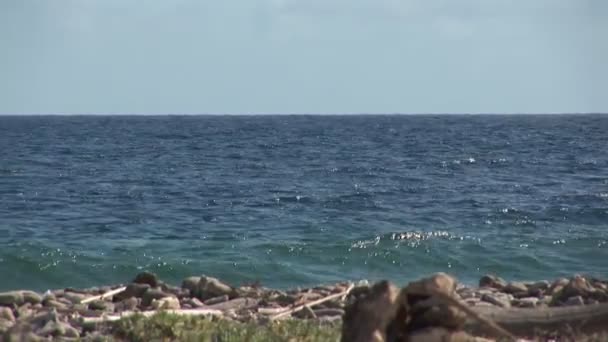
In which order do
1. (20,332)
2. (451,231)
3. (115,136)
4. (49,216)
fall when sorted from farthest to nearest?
(115,136), (49,216), (451,231), (20,332)

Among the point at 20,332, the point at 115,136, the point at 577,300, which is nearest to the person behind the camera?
the point at 20,332

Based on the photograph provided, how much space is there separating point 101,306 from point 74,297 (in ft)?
3.24

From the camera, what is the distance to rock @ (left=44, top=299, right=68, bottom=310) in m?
10.9

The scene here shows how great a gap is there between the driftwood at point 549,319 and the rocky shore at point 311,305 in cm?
3

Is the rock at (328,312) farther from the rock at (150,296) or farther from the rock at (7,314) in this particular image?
the rock at (7,314)

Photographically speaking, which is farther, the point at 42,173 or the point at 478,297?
the point at 42,173

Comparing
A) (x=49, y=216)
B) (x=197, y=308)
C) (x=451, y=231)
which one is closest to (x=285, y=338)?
(x=197, y=308)

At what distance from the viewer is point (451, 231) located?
21.8 m

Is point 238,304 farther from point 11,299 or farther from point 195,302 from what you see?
point 11,299

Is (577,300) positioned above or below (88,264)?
Result: above

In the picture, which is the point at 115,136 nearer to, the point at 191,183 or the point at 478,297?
the point at 191,183

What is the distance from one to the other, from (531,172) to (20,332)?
3063 centimetres

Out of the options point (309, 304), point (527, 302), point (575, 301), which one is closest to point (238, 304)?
point (309, 304)

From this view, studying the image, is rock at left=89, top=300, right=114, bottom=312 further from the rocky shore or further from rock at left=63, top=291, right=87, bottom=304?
rock at left=63, top=291, right=87, bottom=304
